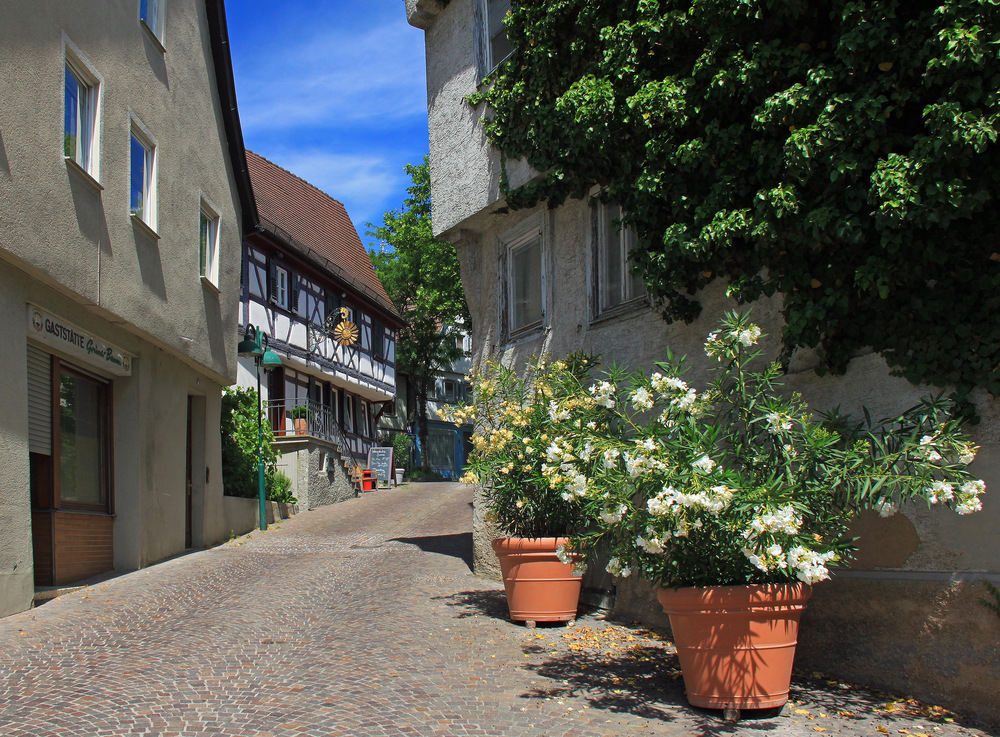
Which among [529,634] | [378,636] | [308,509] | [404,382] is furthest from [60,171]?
[404,382]

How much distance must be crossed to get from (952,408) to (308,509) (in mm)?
18344

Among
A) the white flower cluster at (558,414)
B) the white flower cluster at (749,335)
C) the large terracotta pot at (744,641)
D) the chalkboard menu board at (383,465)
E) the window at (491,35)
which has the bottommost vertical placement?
the chalkboard menu board at (383,465)

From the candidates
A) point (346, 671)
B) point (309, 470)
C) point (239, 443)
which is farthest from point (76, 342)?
point (309, 470)

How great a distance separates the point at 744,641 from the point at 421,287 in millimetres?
28836

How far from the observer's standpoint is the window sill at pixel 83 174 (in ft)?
29.0

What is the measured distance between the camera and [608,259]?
8992 mm

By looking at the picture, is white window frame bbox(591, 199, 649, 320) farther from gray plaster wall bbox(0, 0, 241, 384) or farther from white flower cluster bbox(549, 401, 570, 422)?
gray plaster wall bbox(0, 0, 241, 384)

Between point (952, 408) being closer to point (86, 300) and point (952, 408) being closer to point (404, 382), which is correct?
point (86, 300)

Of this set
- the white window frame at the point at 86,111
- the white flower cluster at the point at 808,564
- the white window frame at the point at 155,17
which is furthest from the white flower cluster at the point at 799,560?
the white window frame at the point at 155,17

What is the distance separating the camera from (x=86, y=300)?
9.14 meters

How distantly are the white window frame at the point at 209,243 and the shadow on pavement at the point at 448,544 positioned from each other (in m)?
5.08

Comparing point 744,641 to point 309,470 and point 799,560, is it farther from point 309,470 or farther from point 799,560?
point 309,470

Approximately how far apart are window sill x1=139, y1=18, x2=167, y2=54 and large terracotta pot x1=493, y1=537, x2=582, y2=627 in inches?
325

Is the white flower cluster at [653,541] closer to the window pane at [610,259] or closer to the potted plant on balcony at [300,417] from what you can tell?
the window pane at [610,259]
